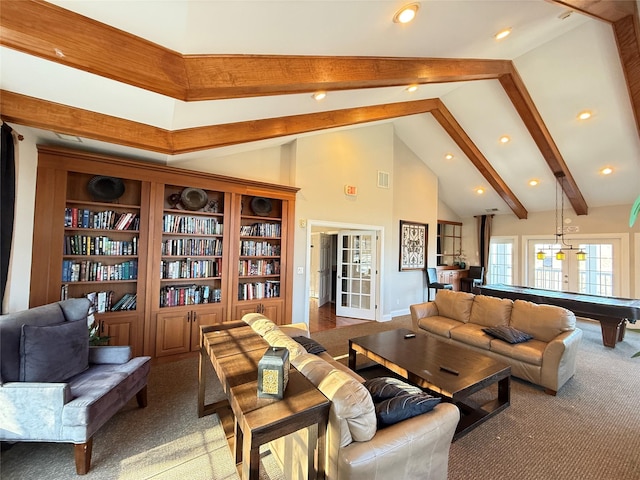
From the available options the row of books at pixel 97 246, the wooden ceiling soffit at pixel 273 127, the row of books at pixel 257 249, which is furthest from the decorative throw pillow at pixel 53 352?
the row of books at pixel 257 249

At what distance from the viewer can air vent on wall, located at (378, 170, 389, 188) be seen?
5699 millimetres

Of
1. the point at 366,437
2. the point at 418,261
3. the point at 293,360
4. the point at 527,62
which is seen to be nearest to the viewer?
the point at 366,437

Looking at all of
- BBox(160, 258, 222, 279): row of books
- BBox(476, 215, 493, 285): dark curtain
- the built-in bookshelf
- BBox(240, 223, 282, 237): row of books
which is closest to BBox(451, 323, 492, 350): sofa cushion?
the built-in bookshelf

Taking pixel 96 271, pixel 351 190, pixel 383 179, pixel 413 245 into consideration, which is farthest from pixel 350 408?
pixel 413 245

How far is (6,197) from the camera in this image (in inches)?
92.4

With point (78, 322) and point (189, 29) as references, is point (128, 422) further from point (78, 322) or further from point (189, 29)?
point (189, 29)

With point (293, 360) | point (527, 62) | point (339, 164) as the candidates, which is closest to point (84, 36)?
point (293, 360)

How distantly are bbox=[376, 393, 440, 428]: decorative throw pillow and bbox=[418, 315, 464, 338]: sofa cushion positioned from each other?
237 centimetres

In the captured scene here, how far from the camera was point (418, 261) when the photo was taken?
6520mm

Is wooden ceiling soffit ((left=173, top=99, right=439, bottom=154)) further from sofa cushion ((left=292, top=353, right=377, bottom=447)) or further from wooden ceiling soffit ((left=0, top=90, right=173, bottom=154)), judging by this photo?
sofa cushion ((left=292, top=353, right=377, bottom=447))

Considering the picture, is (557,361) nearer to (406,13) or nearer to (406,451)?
(406,451)

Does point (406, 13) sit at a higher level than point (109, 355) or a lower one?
higher

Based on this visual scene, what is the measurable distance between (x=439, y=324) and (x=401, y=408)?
2.70 m

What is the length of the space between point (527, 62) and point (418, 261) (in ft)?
13.4
